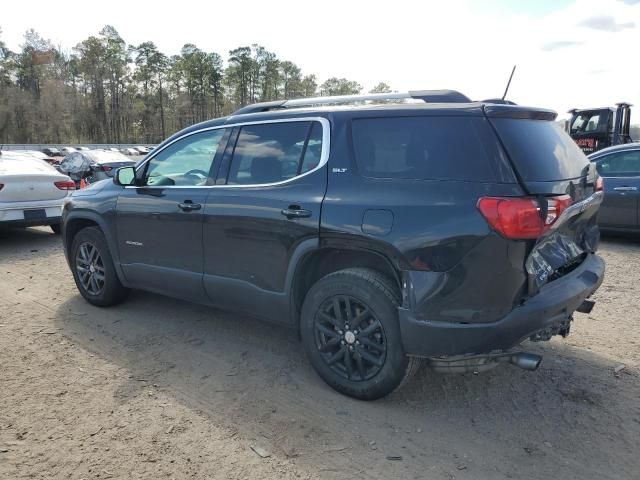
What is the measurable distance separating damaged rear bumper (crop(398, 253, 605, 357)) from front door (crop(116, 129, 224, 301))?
1937 millimetres

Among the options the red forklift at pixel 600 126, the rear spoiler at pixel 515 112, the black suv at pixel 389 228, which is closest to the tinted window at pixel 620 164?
the black suv at pixel 389 228

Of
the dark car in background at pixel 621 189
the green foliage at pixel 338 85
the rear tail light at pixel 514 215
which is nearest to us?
the rear tail light at pixel 514 215

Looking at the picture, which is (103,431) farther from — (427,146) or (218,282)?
(427,146)

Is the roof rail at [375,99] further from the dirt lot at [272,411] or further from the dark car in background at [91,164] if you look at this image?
the dark car in background at [91,164]

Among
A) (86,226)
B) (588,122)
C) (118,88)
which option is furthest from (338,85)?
(86,226)

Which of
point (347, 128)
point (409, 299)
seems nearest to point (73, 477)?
point (409, 299)

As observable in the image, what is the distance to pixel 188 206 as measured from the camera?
4.06 m

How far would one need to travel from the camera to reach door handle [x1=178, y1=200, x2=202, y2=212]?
3.99 m

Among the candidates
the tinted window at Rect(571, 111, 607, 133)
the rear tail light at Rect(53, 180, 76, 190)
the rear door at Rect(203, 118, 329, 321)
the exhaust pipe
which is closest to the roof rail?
the rear door at Rect(203, 118, 329, 321)

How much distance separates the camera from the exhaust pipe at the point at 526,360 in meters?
2.87

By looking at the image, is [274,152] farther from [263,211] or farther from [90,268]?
[90,268]

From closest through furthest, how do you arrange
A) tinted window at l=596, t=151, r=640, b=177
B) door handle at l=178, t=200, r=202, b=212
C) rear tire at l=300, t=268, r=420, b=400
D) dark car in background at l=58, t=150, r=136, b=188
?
rear tire at l=300, t=268, r=420, b=400
door handle at l=178, t=200, r=202, b=212
tinted window at l=596, t=151, r=640, b=177
dark car in background at l=58, t=150, r=136, b=188

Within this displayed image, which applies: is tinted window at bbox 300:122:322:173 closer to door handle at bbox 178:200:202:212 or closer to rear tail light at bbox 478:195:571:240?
door handle at bbox 178:200:202:212

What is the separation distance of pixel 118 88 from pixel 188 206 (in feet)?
276
